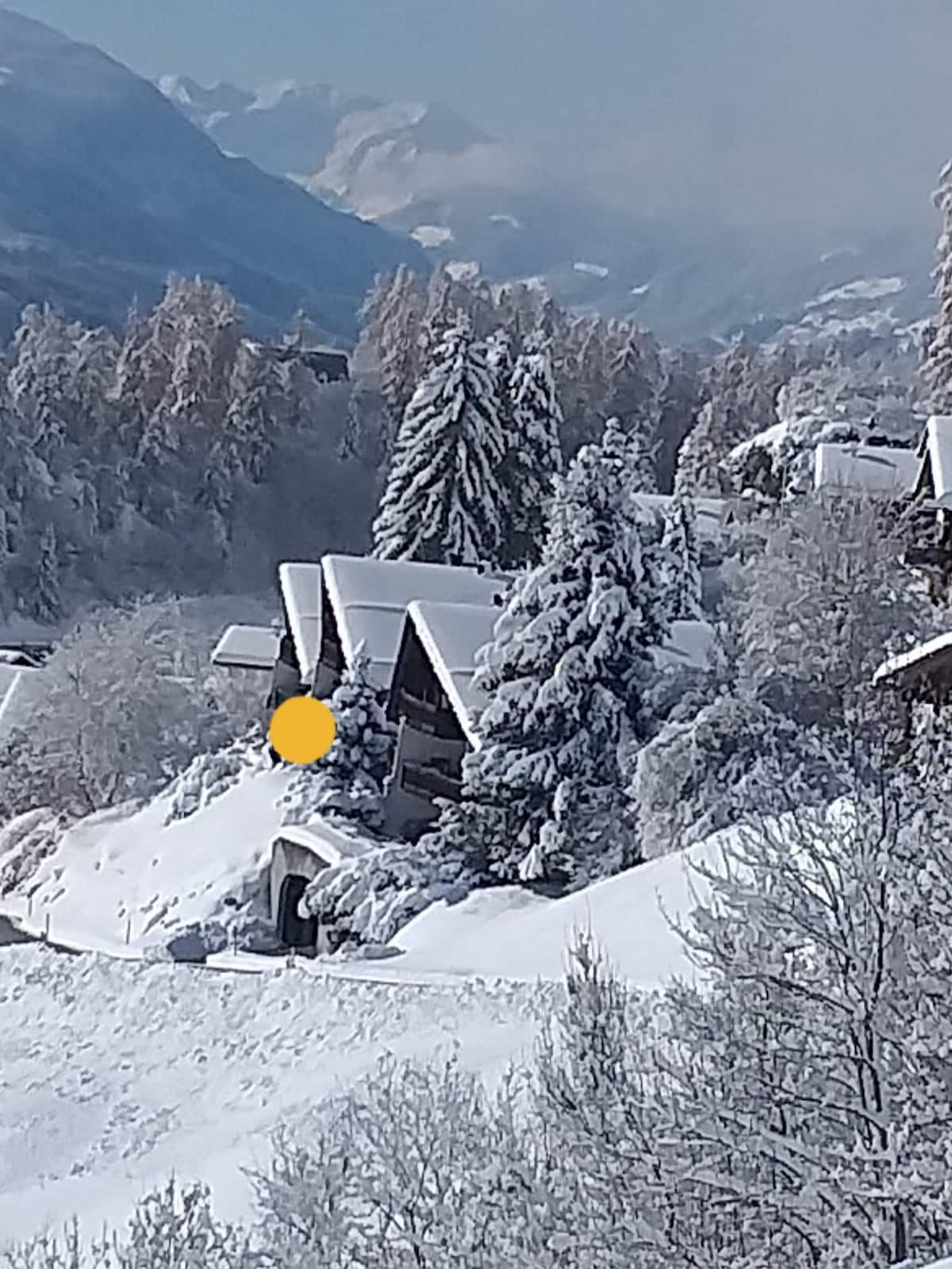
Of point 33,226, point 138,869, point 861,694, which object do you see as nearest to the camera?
point 861,694

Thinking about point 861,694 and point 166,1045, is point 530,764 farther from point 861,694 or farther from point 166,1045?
point 166,1045

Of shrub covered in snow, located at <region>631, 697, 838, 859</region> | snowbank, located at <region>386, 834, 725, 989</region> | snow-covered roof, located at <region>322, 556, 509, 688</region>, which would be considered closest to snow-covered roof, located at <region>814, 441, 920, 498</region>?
snow-covered roof, located at <region>322, 556, 509, 688</region>

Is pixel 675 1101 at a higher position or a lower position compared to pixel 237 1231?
higher

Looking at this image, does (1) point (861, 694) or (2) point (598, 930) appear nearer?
(2) point (598, 930)

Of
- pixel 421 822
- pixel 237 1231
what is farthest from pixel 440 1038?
pixel 421 822

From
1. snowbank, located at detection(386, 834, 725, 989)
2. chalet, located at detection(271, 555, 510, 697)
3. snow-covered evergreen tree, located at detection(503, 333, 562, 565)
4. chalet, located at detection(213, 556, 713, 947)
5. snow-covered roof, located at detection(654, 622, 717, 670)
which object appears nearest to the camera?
snowbank, located at detection(386, 834, 725, 989)

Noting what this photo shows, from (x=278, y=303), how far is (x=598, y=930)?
601 ft

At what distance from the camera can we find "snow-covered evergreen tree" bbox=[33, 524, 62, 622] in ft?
214

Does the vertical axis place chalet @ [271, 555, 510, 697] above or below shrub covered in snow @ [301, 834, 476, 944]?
above

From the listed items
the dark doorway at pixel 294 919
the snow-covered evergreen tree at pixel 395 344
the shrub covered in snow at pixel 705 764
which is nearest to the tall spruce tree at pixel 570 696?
the shrub covered in snow at pixel 705 764

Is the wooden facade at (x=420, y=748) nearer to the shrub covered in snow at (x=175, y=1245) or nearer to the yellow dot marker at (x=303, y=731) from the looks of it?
the yellow dot marker at (x=303, y=731)

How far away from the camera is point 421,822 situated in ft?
92.8

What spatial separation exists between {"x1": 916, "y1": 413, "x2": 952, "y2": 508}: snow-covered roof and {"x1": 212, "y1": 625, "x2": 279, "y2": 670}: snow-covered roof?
18.1m

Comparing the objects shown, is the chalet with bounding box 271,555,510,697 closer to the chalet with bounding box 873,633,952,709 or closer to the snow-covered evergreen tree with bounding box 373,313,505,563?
the snow-covered evergreen tree with bounding box 373,313,505,563
